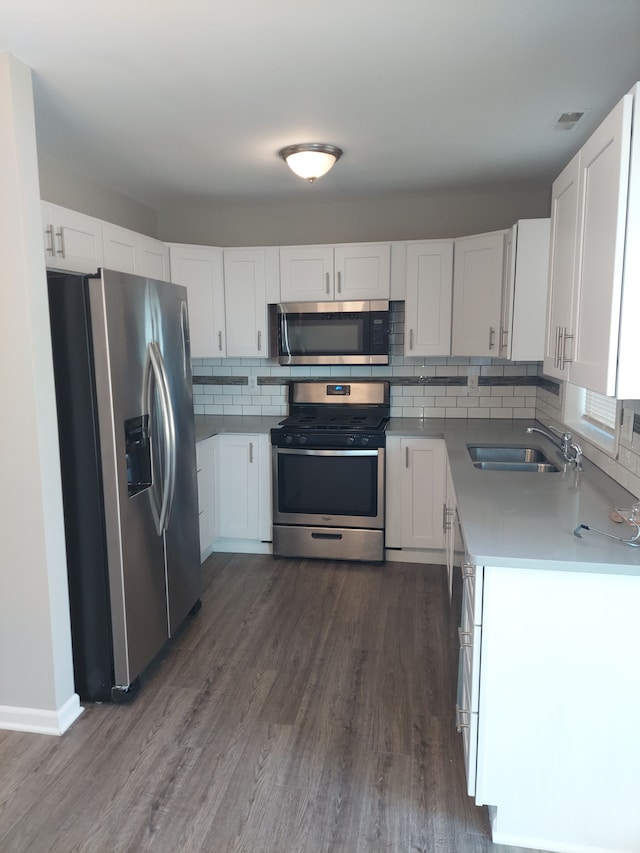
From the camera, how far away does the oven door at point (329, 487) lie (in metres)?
3.58

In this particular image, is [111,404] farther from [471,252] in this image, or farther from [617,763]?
[471,252]

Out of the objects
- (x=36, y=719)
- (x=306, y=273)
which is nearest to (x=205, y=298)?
(x=306, y=273)

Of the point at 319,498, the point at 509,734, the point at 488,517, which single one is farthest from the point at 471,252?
the point at 509,734

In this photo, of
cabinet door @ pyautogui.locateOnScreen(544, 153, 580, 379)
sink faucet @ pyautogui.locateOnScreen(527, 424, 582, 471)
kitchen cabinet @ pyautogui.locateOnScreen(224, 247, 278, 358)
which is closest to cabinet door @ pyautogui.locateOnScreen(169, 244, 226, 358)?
kitchen cabinet @ pyautogui.locateOnScreen(224, 247, 278, 358)

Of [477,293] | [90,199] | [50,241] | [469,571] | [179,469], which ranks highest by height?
[90,199]

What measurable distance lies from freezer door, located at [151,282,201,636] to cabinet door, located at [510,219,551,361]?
1758mm

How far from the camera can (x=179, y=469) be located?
8.88 feet

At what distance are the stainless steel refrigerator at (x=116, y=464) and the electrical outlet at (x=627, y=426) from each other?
1875mm

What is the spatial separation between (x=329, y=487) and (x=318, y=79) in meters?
2.31

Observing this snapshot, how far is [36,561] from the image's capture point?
6.83ft

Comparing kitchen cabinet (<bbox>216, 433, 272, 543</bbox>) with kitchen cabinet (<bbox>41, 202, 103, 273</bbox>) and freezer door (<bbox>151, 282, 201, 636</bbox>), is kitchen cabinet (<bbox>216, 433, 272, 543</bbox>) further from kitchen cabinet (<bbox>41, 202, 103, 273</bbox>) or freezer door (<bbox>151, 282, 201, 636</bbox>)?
kitchen cabinet (<bbox>41, 202, 103, 273</bbox>)

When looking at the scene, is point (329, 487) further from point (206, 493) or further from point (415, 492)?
point (206, 493)

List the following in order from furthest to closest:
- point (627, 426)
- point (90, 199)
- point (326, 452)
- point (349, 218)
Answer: point (349, 218) < point (326, 452) < point (90, 199) < point (627, 426)

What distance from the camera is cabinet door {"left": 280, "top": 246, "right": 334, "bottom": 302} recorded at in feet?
12.3
